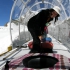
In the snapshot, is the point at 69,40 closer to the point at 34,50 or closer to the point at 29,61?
the point at 34,50

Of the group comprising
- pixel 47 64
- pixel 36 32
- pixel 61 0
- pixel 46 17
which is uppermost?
pixel 61 0

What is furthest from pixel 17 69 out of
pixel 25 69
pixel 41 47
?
pixel 41 47

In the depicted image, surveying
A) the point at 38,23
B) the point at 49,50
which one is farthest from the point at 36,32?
the point at 49,50

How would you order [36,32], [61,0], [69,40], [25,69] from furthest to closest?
1. [61,0]
2. [69,40]
3. [36,32]
4. [25,69]

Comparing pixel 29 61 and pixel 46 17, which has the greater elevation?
pixel 46 17

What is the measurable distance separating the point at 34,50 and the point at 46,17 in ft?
3.21

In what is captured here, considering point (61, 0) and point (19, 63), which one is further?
point (61, 0)

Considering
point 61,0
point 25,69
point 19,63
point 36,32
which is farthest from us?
point 61,0

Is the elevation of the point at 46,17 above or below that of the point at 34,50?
above

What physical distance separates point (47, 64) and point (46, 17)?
1.67 meters

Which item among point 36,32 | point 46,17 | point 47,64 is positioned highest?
point 46,17

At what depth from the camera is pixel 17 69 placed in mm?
2520

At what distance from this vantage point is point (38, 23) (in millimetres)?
4449

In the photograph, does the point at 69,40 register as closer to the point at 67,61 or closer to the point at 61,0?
the point at 67,61
